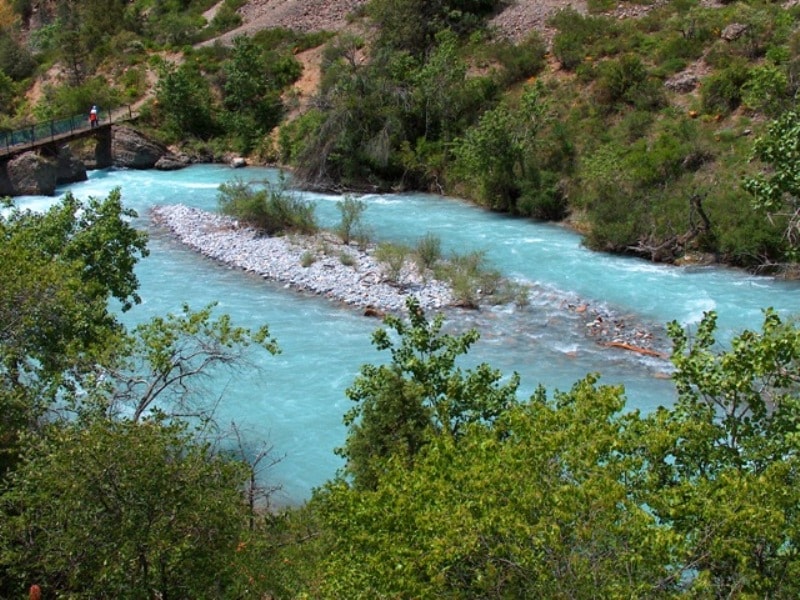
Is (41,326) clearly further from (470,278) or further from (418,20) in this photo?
(418,20)

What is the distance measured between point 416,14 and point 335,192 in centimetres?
1165

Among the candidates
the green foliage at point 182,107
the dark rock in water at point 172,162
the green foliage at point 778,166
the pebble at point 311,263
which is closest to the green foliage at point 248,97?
the green foliage at point 182,107

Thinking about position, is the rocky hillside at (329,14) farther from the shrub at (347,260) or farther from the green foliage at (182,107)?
the shrub at (347,260)

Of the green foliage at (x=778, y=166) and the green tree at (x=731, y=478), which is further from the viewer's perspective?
the green foliage at (x=778, y=166)

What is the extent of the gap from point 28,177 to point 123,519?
97.7 feet

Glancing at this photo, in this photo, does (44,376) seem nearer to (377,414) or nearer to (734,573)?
(377,414)

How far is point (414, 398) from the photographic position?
1055 cm

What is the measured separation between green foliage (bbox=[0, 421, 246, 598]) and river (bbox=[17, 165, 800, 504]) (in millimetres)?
5927

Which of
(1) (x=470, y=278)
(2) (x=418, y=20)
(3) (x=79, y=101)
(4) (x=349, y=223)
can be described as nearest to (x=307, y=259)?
(4) (x=349, y=223)

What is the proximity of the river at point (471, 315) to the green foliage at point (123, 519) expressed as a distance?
5.93 m

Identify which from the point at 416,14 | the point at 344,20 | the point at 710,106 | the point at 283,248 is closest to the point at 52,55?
the point at 344,20

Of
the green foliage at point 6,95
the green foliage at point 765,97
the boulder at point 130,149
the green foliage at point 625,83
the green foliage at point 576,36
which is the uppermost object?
the green foliage at point 576,36

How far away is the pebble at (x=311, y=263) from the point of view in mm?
22328

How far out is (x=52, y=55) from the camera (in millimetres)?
56031
